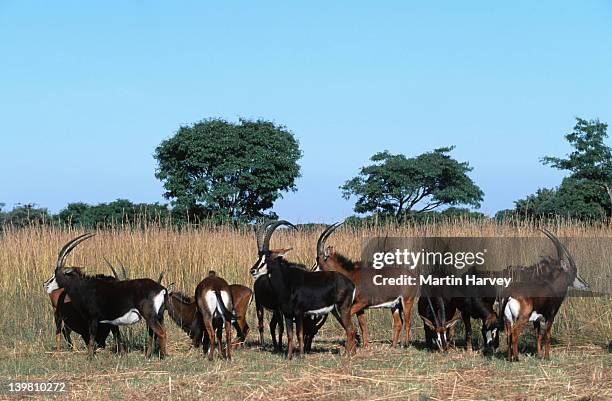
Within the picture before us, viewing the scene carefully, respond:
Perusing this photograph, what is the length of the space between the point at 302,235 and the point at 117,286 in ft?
24.9

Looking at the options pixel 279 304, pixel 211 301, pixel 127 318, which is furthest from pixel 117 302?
pixel 279 304

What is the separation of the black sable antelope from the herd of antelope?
1 cm

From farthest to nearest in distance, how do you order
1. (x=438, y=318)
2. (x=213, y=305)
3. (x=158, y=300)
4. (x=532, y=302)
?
(x=438, y=318) → (x=213, y=305) → (x=158, y=300) → (x=532, y=302)

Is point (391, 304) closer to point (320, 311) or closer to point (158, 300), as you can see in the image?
point (320, 311)

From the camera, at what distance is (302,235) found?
1711cm

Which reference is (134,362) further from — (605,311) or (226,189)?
(226,189)

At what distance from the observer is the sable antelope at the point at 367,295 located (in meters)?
11.0

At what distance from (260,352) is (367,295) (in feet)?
5.37

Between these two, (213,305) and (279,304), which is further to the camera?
(279,304)

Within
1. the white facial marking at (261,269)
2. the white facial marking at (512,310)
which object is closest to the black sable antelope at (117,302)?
the white facial marking at (261,269)

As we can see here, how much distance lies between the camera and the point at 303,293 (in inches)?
385

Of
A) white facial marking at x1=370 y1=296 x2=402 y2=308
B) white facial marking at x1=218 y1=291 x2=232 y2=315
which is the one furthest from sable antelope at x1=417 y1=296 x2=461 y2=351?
white facial marking at x1=218 y1=291 x2=232 y2=315

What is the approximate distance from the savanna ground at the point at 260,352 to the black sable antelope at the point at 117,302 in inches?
18.3

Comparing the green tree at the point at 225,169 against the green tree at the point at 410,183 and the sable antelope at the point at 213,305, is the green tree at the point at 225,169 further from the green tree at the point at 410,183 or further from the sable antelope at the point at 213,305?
the sable antelope at the point at 213,305
